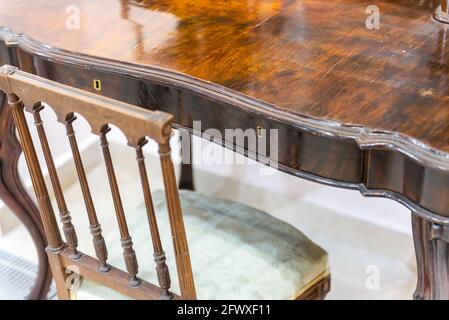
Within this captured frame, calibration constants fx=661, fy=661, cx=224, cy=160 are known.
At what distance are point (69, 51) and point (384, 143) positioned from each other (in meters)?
0.60

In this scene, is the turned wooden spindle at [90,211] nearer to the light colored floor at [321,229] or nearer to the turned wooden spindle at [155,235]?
the turned wooden spindle at [155,235]

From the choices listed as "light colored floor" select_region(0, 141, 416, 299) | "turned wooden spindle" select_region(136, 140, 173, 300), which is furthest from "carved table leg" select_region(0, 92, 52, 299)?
"turned wooden spindle" select_region(136, 140, 173, 300)

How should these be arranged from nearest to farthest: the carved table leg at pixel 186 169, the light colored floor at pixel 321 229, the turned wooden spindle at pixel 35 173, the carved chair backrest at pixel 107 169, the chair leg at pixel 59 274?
the carved chair backrest at pixel 107 169 → the turned wooden spindle at pixel 35 173 → the chair leg at pixel 59 274 → the light colored floor at pixel 321 229 → the carved table leg at pixel 186 169

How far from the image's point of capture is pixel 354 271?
1.80 metres

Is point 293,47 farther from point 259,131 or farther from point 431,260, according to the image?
point 431,260

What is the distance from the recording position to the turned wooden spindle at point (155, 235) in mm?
911

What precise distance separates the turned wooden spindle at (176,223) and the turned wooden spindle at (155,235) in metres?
0.03

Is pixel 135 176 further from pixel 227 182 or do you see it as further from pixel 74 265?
pixel 74 265

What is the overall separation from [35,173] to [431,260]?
0.63 m

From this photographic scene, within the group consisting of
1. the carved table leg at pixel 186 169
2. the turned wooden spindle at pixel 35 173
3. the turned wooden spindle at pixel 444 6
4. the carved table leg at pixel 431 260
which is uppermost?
the turned wooden spindle at pixel 444 6

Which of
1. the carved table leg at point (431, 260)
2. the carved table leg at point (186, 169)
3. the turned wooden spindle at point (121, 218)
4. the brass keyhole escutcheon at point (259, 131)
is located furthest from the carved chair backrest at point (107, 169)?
the carved table leg at point (186, 169)

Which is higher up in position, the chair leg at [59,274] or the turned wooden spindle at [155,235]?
the turned wooden spindle at [155,235]

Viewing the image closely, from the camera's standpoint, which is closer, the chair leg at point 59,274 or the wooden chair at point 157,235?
the wooden chair at point 157,235

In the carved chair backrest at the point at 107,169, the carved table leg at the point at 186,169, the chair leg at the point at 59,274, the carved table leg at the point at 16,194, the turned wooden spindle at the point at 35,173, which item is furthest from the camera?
the carved table leg at the point at 186,169
